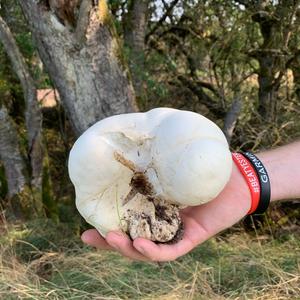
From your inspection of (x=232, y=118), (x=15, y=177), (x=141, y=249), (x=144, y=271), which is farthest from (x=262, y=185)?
(x=15, y=177)

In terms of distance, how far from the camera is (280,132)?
3502mm

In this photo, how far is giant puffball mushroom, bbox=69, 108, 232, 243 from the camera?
4.78 ft

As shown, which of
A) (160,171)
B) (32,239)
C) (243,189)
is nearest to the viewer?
(160,171)

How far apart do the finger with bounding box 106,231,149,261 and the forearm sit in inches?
18.6

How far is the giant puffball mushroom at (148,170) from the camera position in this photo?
1.46m

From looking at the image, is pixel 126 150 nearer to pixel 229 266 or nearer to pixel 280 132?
pixel 229 266

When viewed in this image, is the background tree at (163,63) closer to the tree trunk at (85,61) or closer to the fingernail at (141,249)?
the tree trunk at (85,61)

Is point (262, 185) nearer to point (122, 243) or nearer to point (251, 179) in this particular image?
point (251, 179)

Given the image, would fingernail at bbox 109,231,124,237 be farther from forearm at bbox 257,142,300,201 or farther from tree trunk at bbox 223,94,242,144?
tree trunk at bbox 223,94,242,144

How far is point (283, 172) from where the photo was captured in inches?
68.1

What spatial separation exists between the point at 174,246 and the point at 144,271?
56.2 inches

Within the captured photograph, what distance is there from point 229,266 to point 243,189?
1436mm

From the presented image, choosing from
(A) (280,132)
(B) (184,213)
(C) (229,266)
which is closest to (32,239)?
(C) (229,266)

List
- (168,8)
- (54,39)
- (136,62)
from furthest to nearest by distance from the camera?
(168,8)
(136,62)
(54,39)
